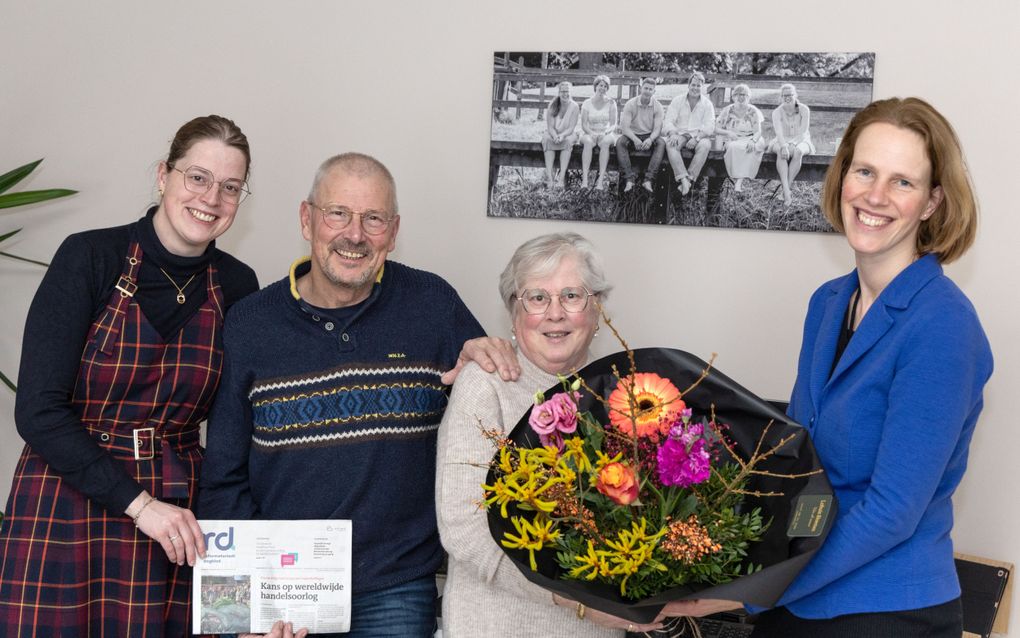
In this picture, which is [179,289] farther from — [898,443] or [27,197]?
[898,443]

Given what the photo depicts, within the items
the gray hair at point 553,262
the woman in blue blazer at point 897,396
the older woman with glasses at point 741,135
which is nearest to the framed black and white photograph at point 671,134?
the older woman with glasses at point 741,135

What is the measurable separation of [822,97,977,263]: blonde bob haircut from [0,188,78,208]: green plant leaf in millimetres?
2360

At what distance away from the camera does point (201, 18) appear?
315 centimetres

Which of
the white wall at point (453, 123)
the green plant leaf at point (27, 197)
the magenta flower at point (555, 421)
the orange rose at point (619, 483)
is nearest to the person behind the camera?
the orange rose at point (619, 483)

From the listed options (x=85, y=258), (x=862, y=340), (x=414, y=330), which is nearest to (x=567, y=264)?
(x=414, y=330)

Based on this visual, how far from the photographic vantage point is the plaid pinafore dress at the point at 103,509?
6.81ft

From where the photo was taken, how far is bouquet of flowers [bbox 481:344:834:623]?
1492mm

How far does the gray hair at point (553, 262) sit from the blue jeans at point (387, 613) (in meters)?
0.68

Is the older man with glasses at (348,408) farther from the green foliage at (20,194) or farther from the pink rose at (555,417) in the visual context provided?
the green foliage at (20,194)

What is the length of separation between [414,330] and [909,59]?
1.51 m

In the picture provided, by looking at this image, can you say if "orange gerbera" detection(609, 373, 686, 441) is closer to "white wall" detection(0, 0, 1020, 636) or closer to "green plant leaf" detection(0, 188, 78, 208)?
"white wall" detection(0, 0, 1020, 636)

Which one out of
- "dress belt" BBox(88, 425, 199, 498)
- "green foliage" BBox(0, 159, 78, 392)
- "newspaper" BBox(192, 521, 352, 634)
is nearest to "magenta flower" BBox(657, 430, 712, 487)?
"newspaper" BBox(192, 521, 352, 634)

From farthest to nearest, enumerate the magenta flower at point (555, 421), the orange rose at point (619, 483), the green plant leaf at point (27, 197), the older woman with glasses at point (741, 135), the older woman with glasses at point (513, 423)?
the green plant leaf at point (27, 197) → the older woman with glasses at point (741, 135) → the older woman with glasses at point (513, 423) → the magenta flower at point (555, 421) → the orange rose at point (619, 483)

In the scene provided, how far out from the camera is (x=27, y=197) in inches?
116
